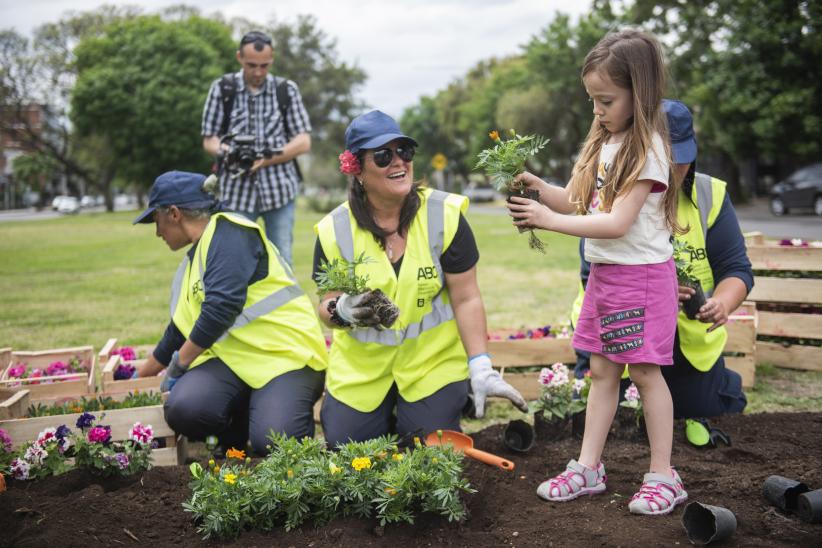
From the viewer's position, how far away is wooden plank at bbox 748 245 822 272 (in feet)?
17.3

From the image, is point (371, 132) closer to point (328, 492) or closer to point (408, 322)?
point (408, 322)

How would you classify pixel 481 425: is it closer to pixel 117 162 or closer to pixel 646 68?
pixel 646 68

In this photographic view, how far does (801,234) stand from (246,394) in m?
14.7

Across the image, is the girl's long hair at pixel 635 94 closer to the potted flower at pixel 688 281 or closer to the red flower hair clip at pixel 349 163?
the potted flower at pixel 688 281

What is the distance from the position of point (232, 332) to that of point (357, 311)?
40.2 inches

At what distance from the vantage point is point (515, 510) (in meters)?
2.94

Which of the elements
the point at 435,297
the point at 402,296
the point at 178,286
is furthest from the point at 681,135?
the point at 178,286

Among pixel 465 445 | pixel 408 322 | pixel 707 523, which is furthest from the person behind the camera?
pixel 408 322

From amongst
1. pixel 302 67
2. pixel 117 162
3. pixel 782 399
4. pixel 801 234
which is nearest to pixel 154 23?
pixel 117 162

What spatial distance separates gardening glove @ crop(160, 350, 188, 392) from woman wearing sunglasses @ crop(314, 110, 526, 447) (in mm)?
825

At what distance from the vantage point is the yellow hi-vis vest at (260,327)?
3996 millimetres

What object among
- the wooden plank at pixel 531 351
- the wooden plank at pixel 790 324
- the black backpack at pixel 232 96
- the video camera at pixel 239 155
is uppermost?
the black backpack at pixel 232 96

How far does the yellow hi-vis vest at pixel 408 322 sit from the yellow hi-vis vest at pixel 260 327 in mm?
287

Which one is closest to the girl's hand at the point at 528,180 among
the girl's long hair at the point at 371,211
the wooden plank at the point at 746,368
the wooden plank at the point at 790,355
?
the girl's long hair at the point at 371,211
